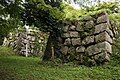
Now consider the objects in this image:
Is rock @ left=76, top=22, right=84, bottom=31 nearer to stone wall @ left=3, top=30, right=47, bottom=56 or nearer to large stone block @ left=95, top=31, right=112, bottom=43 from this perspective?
large stone block @ left=95, top=31, right=112, bottom=43

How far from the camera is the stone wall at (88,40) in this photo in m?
8.20

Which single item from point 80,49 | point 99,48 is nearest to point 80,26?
point 80,49

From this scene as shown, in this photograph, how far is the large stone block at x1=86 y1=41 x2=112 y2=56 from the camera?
319 inches

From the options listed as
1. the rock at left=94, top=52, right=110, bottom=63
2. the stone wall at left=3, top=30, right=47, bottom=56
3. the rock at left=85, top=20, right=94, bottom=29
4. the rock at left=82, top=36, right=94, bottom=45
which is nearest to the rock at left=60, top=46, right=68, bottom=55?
the rock at left=82, top=36, right=94, bottom=45

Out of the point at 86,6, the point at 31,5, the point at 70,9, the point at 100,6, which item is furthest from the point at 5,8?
the point at 100,6

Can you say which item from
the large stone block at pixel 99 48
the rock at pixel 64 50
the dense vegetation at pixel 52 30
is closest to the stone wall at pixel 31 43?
the rock at pixel 64 50

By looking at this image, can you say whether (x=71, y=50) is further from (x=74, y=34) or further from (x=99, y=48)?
(x=99, y=48)

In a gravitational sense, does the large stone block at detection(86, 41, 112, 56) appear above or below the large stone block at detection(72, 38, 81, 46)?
below

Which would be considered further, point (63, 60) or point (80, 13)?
point (63, 60)

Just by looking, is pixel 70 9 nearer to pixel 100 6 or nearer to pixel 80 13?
pixel 80 13

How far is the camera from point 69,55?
9125 mm

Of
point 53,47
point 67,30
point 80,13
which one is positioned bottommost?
point 53,47

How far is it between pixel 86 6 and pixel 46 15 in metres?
1.76

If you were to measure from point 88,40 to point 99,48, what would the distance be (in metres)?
0.75
